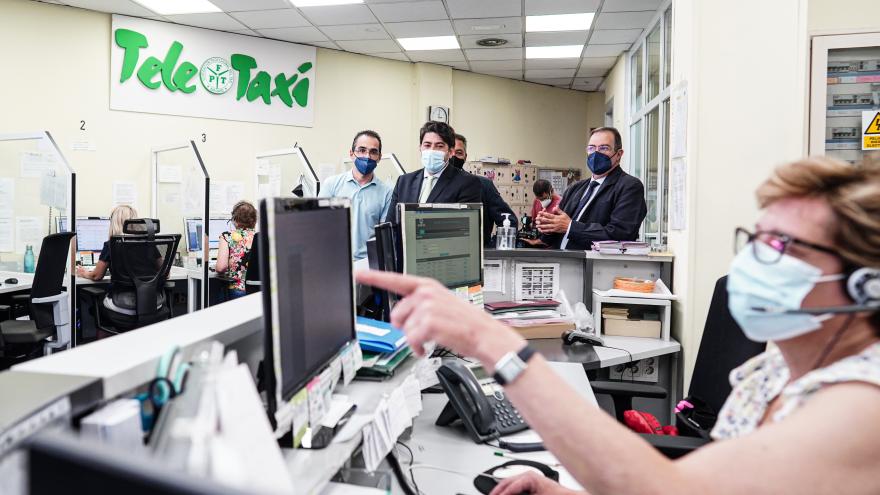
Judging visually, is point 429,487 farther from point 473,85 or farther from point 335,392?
point 473,85

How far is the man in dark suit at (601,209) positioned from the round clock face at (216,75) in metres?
4.00

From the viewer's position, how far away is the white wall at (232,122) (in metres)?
5.13

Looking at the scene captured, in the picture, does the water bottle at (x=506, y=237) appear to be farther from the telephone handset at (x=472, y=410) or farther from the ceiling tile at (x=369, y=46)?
the ceiling tile at (x=369, y=46)

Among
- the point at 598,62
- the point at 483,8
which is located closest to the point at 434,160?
the point at 483,8

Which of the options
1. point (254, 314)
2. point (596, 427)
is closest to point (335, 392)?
point (254, 314)

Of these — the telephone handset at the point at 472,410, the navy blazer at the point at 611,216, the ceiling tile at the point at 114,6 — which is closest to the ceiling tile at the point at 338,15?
the ceiling tile at the point at 114,6

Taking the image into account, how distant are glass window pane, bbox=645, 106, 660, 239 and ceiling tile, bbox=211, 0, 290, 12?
11.3 feet

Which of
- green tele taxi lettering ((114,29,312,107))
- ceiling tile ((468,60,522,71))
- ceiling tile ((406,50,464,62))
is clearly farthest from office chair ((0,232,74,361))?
ceiling tile ((468,60,522,71))

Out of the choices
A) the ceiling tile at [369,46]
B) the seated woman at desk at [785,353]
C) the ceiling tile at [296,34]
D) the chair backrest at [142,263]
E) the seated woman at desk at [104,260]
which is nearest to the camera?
the seated woman at desk at [785,353]

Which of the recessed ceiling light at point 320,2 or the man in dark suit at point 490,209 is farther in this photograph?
the recessed ceiling light at point 320,2

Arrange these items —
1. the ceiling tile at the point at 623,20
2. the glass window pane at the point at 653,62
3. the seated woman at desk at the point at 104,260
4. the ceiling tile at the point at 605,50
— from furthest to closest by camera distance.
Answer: the ceiling tile at the point at 605,50
the glass window pane at the point at 653,62
the ceiling tile at the point at 623,20
the seated woman at desk at the point at 104,260

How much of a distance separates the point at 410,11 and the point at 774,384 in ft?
16.2

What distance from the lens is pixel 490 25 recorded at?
18.8ft

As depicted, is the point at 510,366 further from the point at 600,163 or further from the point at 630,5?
the point at 630,5
